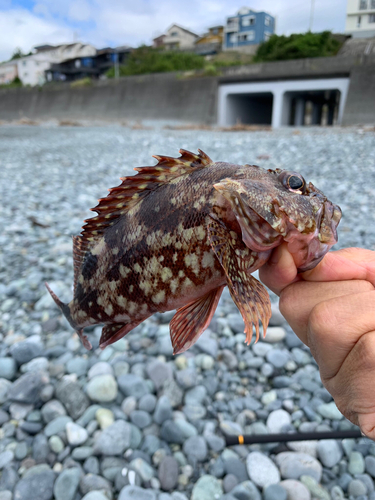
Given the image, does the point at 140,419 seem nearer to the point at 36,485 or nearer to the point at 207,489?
the point at 207,489

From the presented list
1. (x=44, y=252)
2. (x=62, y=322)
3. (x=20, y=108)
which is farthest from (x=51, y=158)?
(x=20, y=108)

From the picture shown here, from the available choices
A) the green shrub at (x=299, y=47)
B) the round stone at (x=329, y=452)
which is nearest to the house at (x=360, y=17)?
the green shrub at (x=299, y=47)

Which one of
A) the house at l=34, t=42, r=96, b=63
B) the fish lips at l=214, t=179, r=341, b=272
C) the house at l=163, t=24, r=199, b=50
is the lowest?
the fish lips at l=214, t=179, r=341, b=272

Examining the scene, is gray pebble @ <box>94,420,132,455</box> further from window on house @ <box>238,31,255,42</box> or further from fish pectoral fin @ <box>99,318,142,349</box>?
window on house @ <box>238,31,255,42</box>

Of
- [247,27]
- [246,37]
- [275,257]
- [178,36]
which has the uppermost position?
[178,36]

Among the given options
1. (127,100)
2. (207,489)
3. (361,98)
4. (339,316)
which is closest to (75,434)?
(207,489)

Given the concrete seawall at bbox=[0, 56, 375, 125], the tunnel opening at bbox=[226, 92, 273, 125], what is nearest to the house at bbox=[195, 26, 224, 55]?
the tunnel opening at bbox=[226, 92, 273, 125]
